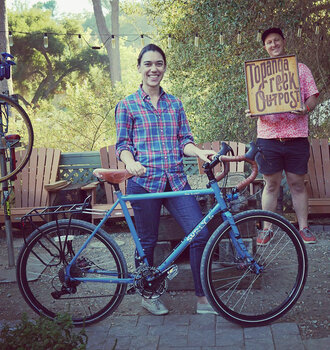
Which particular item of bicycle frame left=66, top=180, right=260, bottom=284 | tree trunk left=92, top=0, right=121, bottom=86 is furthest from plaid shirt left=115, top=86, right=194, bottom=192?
tree trunk left=92, top=0, right=121, bottom=86

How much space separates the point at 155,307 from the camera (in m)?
3.76

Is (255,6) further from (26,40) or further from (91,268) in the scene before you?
(26,40)

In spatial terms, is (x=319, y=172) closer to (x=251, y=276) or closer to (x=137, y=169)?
(x=251, y=276)

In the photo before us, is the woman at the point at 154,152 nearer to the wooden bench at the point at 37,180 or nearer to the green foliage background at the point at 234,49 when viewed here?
the wooden bench at the point at 37,180

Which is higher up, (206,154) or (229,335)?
(206,154)

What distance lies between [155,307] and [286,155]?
2.11 m

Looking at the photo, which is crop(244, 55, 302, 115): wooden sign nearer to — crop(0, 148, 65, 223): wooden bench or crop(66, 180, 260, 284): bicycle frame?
crop(66, 180, 260, 284): bicycle frame

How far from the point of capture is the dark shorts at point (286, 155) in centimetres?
497

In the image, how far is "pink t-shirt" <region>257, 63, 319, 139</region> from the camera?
16.0 feet

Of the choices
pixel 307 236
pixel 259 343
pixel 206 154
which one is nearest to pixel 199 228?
pixel 206 154

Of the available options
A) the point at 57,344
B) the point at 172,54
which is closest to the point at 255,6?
the point at 172,54

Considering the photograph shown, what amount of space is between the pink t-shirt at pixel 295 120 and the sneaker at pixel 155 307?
6.76 feet

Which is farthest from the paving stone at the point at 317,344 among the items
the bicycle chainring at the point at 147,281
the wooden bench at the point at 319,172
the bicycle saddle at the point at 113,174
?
the wooden bench at the point at 319,172

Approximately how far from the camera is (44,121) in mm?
16234
